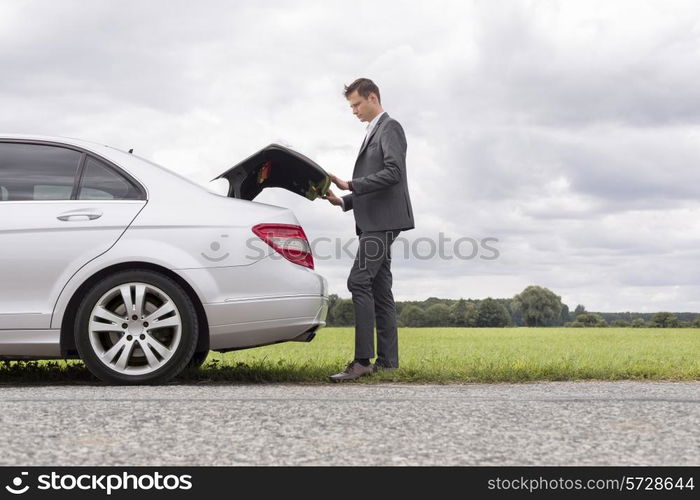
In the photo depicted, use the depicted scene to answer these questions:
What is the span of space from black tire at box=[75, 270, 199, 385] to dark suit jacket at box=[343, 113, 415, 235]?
5.42ft

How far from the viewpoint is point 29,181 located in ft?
19.9

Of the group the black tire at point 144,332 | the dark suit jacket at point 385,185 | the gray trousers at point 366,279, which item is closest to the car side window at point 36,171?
the black tire at point 144,332

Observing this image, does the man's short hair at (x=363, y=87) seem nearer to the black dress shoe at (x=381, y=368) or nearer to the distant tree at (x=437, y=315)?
the black dress shoe at (x=381, y=368)

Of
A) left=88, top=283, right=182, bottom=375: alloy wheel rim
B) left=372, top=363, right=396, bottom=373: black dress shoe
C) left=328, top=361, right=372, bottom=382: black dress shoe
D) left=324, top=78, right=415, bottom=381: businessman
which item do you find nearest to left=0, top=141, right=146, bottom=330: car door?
left=88, top=283, right=182, bottom=375: alloy wheel rim

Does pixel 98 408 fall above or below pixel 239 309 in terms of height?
below

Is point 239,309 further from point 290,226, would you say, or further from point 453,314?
point 453,314

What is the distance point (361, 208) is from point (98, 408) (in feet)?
9.46

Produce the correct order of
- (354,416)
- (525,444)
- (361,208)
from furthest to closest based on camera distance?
(361,208), (354,416), (525,444)

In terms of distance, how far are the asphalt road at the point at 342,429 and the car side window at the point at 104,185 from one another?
1464 millimetres

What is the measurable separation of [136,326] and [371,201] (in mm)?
2112

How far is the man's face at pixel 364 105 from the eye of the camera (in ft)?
22.0

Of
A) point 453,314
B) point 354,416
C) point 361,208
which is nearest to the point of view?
point 354,416
